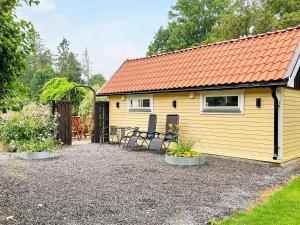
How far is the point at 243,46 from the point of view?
30.5 ft

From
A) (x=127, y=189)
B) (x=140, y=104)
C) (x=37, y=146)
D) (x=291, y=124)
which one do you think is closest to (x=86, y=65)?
(x=140, y=104)

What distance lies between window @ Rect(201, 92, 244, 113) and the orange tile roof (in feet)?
1.50

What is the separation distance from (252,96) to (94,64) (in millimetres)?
40759

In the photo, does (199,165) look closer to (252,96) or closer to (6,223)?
(252,96)

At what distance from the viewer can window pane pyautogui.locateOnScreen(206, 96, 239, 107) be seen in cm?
835

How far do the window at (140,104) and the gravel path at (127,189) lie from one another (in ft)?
10.1

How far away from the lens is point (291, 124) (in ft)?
26.0

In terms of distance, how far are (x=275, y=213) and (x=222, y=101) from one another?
4.90 meters

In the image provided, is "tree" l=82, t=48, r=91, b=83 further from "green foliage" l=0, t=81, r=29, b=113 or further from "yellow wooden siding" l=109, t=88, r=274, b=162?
"green foliage" l=0, t=81, r=29, b=113

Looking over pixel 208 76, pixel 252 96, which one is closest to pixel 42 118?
pixel 208 76

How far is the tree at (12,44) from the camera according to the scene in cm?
311

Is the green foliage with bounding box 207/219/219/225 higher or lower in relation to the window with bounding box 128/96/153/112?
lower

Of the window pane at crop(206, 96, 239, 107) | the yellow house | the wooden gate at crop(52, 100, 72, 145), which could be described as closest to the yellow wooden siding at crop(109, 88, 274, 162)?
the yellow house

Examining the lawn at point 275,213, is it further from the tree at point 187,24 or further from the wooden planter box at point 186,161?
the tree at point 187,24
